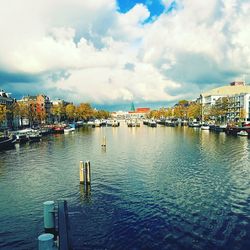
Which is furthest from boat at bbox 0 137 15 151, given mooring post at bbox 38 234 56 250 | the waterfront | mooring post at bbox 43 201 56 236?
mooring post at bbox 38 234 56 250

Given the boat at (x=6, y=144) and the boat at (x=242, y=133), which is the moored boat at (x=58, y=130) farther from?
the boat at (x=242, y=133)

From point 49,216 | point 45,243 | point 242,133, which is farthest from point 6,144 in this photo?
point 242,133

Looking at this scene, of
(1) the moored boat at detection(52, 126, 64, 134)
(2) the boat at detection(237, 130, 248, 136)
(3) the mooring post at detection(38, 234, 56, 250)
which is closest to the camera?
(3) the mooring post at detection(38, 234, 56, 250)

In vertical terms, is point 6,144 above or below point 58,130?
below

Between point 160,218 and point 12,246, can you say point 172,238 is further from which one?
point 12,246

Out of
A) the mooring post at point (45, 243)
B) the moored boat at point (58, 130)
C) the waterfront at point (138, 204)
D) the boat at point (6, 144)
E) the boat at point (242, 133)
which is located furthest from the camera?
the moored boat at point (58, 130)

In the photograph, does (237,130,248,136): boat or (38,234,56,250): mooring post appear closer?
(38,234,56,250): mooring post

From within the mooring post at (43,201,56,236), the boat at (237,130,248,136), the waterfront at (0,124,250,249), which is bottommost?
the waterfront at (0,124,250,249)

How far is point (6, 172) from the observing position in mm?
41562

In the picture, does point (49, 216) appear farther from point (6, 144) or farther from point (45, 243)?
point (6, 144)

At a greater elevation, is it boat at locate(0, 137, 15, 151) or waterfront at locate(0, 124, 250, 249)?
boat at locate(0, 137, 15, 151)

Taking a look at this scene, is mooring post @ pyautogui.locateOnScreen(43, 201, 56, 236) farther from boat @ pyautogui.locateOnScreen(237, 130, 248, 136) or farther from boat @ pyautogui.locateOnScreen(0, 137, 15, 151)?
boat @ pyautogui.locateOnScreen(237, 130, 248, 136)

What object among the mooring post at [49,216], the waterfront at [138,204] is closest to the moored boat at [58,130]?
the waterfront at [138,204]

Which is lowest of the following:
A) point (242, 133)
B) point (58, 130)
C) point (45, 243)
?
point (242, 133)
